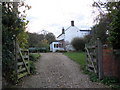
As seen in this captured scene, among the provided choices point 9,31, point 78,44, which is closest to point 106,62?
point 9,31

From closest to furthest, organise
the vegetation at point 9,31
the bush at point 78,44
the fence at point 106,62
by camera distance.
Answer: the vegetation at point 9,31 → the fence at point 106,62 → the bush at point 78,44

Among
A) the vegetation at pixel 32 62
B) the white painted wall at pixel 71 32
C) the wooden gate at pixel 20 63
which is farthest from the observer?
the white painted wall at pixel 71 32

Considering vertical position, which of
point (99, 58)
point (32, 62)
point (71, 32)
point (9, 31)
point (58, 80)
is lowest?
point (58, 80)

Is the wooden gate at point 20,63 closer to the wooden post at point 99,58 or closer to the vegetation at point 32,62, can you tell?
the vegetation at point 32,62

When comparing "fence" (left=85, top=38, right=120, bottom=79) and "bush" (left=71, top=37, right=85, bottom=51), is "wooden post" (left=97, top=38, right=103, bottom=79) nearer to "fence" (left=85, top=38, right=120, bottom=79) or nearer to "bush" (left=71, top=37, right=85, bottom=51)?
"fence" (left=85, top=38, right=120, bottom=79)

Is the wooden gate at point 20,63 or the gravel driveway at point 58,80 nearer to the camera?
the gravel driveway at point 58,80

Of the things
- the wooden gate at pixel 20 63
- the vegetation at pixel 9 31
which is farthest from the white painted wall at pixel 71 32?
the vegetation at pixel 9 31

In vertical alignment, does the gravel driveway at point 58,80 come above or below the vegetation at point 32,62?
below

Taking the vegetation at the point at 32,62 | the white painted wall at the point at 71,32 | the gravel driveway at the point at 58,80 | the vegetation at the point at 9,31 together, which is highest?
the white painted wall at the point at 71,32

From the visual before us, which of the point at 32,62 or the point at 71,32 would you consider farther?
the point at 71,32

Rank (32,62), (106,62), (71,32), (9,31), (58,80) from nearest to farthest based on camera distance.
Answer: (9,31)
(58,80)
(106,62)
(32,62)
(71,32)

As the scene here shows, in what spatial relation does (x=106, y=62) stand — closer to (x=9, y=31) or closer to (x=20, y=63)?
(x=20, y=63)

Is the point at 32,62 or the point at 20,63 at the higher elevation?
the point at 20,63

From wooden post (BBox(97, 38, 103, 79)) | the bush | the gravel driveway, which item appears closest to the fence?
wooden post (BBox(97, 38, 103, 79))
